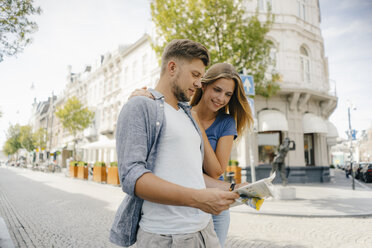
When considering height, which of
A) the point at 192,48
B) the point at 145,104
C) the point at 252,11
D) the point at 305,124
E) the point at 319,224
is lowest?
the point at 319,224

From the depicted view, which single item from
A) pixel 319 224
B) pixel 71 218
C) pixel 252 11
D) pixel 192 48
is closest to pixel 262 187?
pixel 192 48

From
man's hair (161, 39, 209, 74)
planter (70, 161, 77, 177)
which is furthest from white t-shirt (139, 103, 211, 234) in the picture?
planter (70, 161, 77, 177)

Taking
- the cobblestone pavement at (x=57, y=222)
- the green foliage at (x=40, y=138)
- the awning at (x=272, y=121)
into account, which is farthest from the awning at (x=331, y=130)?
the green foliage at (x=40, y=138)

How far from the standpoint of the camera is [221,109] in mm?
→ 2215

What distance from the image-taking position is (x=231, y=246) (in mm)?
4574

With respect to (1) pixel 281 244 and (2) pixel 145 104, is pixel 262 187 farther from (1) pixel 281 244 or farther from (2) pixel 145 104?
(1) pixel 281 244

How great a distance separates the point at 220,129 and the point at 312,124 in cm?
1764

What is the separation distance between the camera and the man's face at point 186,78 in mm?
1409

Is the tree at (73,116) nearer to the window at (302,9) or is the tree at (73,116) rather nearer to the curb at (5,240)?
the window at (302,9)

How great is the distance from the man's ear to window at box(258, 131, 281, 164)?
16.5 meters

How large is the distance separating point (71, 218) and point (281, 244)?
4.75 m

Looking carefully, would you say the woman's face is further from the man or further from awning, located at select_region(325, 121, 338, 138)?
awning, located at select_region(325, 121, 338, 138)

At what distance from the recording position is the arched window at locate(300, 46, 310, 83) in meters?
18.7

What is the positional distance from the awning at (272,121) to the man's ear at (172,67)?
621 inches
